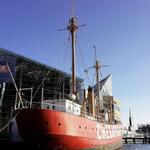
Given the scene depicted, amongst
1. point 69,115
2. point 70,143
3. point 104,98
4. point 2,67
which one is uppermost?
point 2,67

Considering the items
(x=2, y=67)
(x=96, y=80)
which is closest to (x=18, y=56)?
(x=2, y=67)

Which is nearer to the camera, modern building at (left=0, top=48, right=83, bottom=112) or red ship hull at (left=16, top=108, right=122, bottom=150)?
red ship hull at (left=16, top=108, right=122, bottom=150)

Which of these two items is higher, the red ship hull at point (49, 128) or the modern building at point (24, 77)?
the modern building at point (24, 77)

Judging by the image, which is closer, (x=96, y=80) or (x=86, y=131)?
(x=86, y=131)

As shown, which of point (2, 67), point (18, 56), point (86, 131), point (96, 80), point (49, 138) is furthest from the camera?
point (18, 56)

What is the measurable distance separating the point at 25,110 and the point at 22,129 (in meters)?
1.82

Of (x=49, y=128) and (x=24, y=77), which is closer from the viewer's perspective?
(x=49, y=128)

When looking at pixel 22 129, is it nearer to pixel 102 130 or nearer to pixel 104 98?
pixel 102 130

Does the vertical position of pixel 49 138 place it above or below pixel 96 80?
below

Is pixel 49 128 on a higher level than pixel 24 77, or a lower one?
lower

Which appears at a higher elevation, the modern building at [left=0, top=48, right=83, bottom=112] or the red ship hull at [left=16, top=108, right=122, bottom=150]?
the modern building at [left=0, top=48, right=83, bottom=112]

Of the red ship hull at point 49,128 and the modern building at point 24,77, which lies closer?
the red ship hull at point 49,128

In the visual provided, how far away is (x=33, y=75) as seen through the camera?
8444cm

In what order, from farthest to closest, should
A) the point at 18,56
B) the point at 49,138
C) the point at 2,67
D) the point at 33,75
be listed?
the point at 33,75, the point at 18,56, the point at 2,67, the point at 49,138
